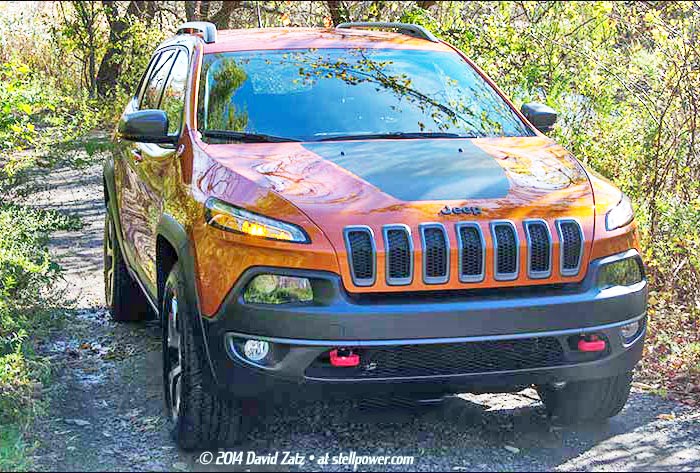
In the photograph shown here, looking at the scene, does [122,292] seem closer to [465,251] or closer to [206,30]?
[206,30]

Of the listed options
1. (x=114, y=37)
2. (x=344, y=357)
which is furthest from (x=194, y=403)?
(x=114, y=37)

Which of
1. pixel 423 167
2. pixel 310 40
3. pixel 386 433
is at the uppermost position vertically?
pixel 310 40

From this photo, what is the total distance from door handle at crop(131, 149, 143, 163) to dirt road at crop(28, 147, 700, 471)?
117cm

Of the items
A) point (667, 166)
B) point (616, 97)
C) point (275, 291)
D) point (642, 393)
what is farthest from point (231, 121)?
point (616, 97)

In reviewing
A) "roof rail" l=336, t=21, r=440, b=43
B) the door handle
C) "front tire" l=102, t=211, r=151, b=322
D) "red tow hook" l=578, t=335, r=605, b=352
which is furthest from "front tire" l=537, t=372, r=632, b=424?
"front tire" l=102, t=211, r=151, b=322

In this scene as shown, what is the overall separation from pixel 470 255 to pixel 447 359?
415 millimetres

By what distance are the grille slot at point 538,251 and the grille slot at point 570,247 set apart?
6 cm

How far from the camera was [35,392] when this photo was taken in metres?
5.22

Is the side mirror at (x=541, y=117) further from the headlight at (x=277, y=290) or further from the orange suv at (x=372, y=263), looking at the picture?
the headlight at (x=277, y=290)

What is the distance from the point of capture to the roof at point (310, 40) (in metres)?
5.90

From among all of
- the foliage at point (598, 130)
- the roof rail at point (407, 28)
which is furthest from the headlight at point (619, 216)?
the roof rail at point (407, 28)

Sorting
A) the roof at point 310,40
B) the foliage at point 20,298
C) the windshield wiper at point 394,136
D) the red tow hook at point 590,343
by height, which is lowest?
the foliage at point 20,298

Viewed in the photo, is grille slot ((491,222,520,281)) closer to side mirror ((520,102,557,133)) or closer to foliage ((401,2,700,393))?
side mirror ((520,102,557,133))

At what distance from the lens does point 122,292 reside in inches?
280
